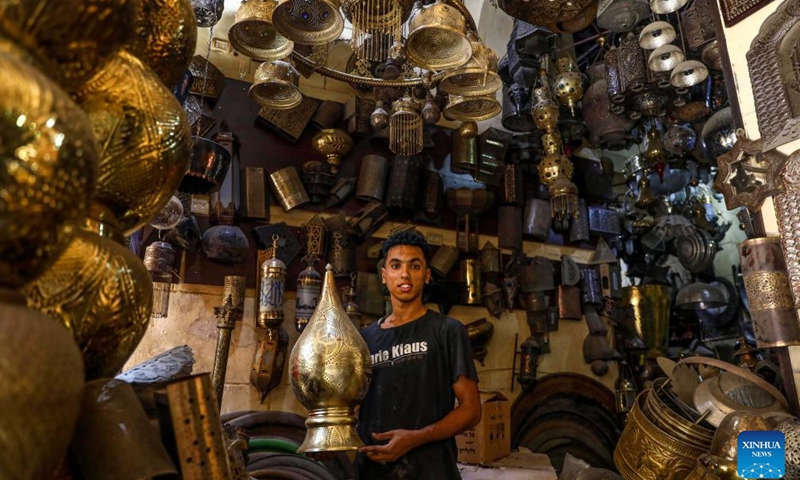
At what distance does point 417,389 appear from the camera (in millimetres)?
2242

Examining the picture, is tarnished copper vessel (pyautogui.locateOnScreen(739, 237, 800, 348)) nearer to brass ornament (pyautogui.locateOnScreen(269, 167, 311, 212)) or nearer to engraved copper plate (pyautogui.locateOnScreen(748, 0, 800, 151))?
engraved copper plate (pyautogui.locateOnScreen(748, 0, 800, 151))

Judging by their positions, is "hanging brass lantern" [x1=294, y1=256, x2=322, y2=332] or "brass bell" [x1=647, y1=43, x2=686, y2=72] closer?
"brass bell" [x1=647, y1=43, x2=686, y2=72]

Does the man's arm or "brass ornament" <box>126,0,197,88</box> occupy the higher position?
"brass ornament" <box>126,0,197,88</box>

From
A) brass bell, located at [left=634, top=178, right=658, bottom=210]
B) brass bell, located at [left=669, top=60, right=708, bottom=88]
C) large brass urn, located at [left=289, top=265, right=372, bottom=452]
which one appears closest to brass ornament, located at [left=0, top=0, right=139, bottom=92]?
large brass urn, located at [left=289, top=265, right=372, bottom=452]

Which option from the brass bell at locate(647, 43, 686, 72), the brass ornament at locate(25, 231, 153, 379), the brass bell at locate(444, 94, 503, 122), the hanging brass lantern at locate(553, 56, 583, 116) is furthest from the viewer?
the hanging brass lantern at locate(553, 56, 583, 116)

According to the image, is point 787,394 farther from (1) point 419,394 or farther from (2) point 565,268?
(2) point 565,268

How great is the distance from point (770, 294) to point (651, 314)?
4.21 m

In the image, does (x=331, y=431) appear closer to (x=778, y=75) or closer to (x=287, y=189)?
(x=778, y=75)

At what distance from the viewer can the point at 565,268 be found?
6219 millimetres

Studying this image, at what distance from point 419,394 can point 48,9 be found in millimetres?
1988

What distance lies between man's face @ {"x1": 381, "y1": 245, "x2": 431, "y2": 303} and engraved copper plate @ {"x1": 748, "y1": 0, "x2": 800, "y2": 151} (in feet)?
5.49

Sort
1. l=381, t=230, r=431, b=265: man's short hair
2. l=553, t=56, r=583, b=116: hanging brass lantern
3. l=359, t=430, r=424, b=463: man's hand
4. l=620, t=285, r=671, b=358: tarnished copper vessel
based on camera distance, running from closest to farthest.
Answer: l=359, t=430, r=424, b=463: man's hand
l=381, t=230, r=431, b=265: man's short hair
l=553, t=56, r=583, b=116: hanging brass lantern
l=620, t=285, r=671, b=358: tarnished copper vessel

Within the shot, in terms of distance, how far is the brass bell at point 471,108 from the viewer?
346cm

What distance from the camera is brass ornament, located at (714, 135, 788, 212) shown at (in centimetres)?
261
